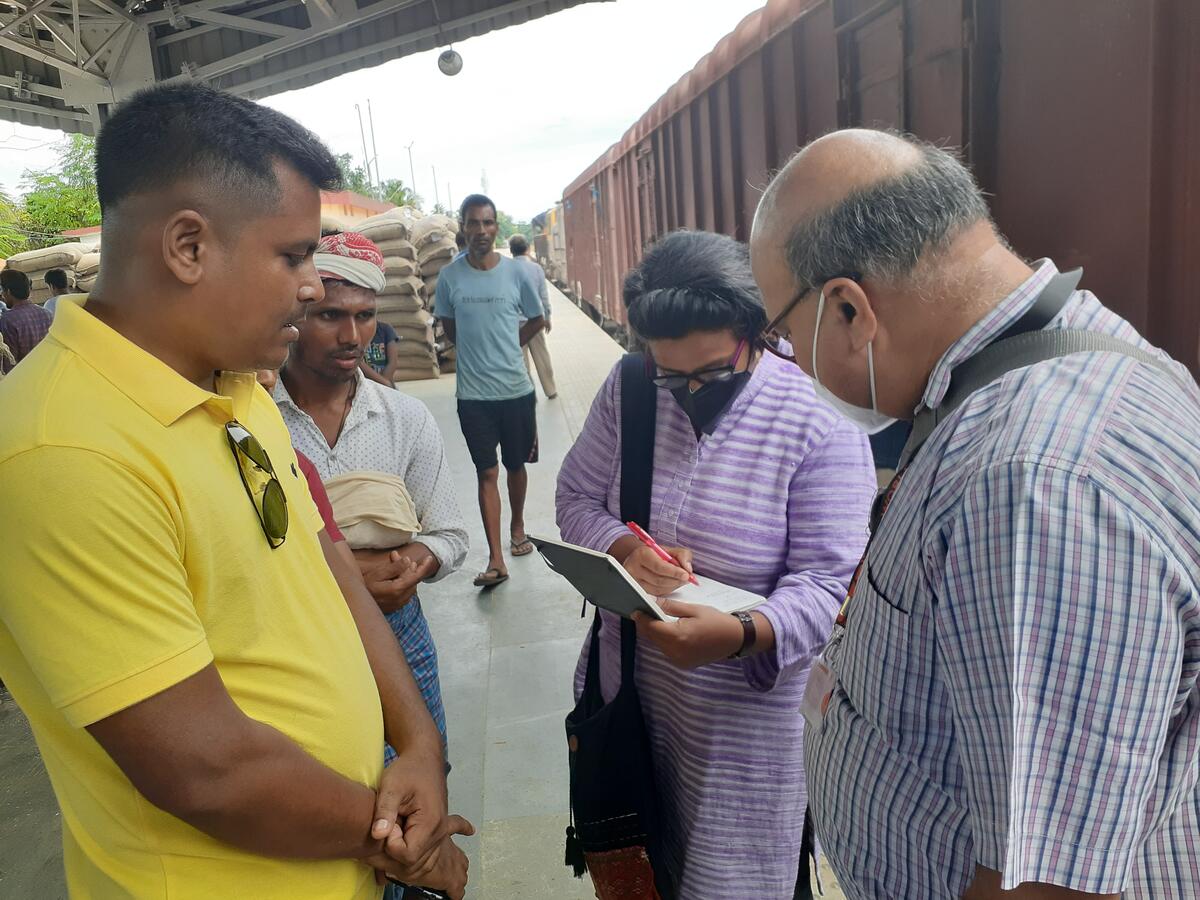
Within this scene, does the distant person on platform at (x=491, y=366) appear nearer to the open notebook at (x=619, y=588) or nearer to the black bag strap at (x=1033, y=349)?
the open notebook at (x=619, y=588)

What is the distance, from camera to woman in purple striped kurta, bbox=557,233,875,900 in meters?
1.71

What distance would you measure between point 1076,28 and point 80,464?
2555 millimetres

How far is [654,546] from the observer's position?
1.76 meters

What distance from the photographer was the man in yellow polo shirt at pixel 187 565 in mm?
914

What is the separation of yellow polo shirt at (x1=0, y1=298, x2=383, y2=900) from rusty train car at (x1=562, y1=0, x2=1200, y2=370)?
6.67 feet

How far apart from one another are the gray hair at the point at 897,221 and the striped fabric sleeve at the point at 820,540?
2.25 feet

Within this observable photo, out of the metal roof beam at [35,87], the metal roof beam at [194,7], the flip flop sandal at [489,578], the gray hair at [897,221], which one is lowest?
the flip flop sandal at [489,578]

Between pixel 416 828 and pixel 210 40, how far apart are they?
810cm

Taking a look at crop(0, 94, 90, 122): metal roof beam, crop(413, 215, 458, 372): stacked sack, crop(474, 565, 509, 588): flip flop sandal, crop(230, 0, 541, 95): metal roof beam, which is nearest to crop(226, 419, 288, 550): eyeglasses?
crop(474, 565, 509, 588): flip flop sandal

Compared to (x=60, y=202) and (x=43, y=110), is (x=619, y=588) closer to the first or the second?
(x=43, y=110)

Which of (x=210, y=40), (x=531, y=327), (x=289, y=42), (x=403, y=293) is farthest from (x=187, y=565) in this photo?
(x=403, y=293)

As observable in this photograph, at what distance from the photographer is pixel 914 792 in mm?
1049

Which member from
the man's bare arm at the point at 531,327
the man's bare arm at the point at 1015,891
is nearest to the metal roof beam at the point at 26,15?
the man's bare arm at the point at 531,327

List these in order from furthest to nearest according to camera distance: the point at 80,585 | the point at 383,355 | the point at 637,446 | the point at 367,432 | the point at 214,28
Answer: the point at 214,28
the point at 383,355
the point at 367,432
the point at 637,446
the point at 80,585
